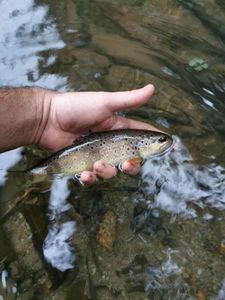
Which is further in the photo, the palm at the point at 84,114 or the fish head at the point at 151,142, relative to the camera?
the fish head at the point at 151,142

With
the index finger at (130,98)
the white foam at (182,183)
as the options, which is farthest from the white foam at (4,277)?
the index finger at (130,98)

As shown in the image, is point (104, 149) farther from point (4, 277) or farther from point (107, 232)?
point (4, 277)

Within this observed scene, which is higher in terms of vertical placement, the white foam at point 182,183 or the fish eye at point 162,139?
the fish eye at point 162,139

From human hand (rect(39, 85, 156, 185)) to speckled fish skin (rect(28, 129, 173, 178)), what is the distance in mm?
95

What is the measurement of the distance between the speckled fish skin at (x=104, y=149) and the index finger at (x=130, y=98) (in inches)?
8.5

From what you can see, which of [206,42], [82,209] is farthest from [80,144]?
[206,42]

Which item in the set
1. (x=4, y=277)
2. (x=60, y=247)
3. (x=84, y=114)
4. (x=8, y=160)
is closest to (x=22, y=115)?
(x=8, y=160)

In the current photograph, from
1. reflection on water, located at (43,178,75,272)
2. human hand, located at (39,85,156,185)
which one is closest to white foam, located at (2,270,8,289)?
reflection on water, located at (43,178,75,272)

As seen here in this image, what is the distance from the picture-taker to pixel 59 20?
18.9 ft

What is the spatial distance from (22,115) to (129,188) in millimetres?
1039

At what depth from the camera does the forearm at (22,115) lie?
3811mm

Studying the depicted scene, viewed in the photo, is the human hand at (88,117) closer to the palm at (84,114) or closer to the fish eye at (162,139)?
the palm at (84,114)

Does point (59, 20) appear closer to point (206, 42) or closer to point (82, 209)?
point (206, 42)

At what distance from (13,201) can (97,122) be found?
3.01 ft
